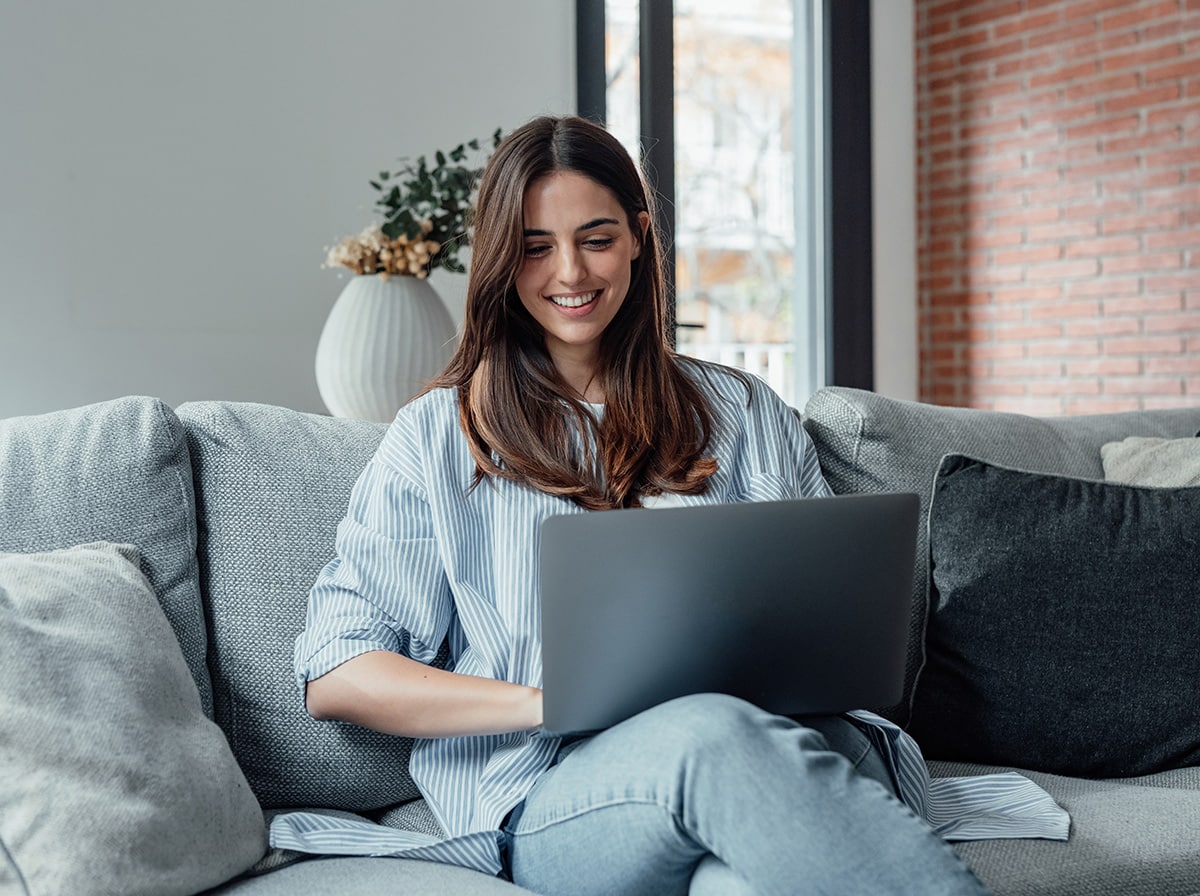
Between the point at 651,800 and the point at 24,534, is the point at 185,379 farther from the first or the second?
the point at 651,800

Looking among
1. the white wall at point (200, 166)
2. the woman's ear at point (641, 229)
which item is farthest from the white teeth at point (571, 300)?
the white wall at point (200, 166)

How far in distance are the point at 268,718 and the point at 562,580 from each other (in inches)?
21.0

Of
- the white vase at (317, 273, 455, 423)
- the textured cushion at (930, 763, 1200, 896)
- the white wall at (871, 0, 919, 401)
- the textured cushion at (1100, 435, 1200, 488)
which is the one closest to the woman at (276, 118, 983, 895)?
the textured cushion at (930, 763, 1200, 896)

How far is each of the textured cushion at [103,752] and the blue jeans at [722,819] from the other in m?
0.32

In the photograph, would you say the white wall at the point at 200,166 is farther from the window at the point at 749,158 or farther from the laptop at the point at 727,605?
the laptop at the point at 727,605

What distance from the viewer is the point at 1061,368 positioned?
4.21m

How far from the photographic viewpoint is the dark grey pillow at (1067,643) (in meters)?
1.57

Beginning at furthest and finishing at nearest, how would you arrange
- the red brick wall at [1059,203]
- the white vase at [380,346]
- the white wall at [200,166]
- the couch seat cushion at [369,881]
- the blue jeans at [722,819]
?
the red brick wall at [1059,203]
the white wall at [200,166]
the white vase at [380,346]
the couch seat cushion at [369,881]
the blue jeans at [722,819]

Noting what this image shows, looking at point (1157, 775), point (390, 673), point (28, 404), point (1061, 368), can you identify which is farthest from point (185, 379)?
point (1061, 368)

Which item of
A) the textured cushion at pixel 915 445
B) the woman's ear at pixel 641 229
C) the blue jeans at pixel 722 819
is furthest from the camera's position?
the textured cushion at pixel 915 445

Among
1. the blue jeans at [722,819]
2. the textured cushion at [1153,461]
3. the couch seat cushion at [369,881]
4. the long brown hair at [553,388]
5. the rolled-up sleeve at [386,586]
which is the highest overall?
the long brown hair at [553,388]

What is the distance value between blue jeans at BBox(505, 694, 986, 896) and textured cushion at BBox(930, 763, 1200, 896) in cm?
29

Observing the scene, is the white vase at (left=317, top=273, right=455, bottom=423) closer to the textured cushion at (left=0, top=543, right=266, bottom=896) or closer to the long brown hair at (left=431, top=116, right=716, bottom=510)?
the long brown hair at (left=431, top=116, right=716, bottom=510)

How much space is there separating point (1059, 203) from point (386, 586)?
3.48m
